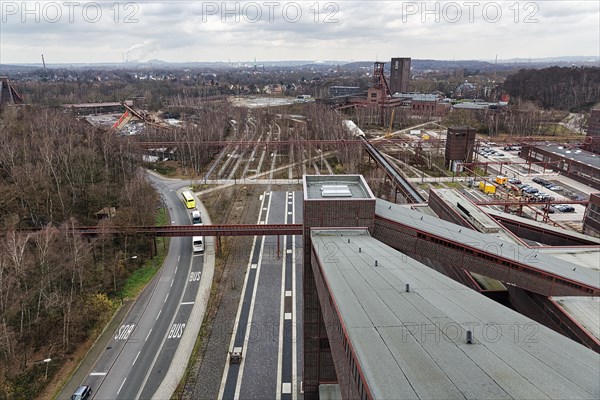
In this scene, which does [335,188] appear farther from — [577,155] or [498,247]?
[577,155]

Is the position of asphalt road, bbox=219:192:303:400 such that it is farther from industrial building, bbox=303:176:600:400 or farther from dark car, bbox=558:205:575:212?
dark car, bbox=558:205:575:212

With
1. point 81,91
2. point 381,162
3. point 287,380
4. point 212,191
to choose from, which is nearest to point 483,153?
point 381,162

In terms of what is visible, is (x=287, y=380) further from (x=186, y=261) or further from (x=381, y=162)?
(x=381, y=162)

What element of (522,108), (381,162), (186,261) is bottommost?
(186,261)

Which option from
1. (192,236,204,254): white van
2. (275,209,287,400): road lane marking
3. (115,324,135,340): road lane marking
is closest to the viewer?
(275,209,287,400): road lane marking

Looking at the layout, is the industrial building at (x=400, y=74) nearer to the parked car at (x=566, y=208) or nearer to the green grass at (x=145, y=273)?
the parked car at (x=566, y=208)

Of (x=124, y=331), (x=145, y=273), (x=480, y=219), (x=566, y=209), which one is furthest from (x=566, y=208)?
(x=124, y=331)

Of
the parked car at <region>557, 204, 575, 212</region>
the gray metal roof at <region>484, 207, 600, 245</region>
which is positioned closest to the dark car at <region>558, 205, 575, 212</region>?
the parked car at <region>557, 204, 575, 212</region>
